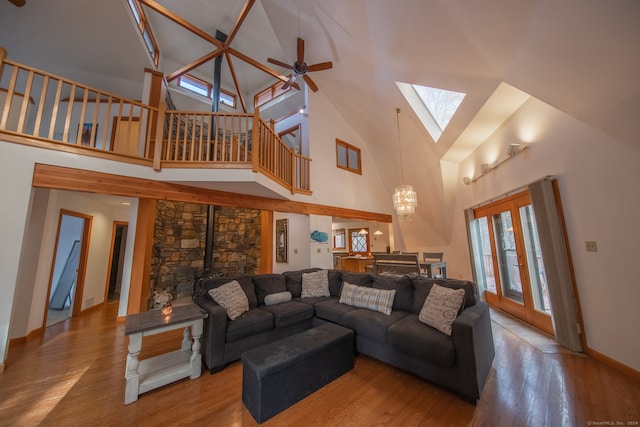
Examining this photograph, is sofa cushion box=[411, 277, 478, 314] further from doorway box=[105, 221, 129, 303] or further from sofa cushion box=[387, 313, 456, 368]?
doorway box=[105, 221, 129, 303]

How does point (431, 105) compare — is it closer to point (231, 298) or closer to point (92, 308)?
point (231, 298)

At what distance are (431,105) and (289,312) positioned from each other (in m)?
4.73

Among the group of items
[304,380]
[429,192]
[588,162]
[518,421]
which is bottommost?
[518,421]

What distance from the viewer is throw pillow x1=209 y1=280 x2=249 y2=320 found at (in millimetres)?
2682

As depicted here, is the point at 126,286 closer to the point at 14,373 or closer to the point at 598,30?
the point at 14,373

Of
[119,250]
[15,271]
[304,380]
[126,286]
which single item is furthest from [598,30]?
[119,250]

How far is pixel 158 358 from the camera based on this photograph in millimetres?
2445

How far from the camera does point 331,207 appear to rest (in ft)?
19.6

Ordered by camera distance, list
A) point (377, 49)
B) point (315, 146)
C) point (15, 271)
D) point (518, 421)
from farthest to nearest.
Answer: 1. point (315, 146)
2. point (377, 49)
3. point (15, 271)
4. point (518, 421)

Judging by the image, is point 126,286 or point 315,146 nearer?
point 126,286

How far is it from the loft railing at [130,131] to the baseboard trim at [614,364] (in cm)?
462

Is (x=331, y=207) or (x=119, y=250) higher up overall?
(x=331, y=207)

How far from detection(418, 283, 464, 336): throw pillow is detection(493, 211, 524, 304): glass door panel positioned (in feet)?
7.66

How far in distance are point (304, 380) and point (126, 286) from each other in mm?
3874
